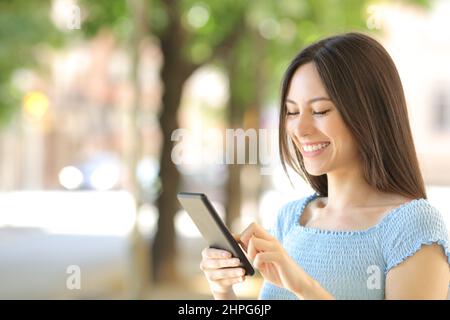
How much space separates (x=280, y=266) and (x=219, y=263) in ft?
0.66

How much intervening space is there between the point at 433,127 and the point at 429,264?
2525 cm

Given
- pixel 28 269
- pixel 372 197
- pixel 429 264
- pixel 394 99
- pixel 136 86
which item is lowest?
pixel 28 269

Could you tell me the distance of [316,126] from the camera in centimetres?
171

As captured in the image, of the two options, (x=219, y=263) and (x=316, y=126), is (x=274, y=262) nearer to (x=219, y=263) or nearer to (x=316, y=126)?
(x=219, y=263)

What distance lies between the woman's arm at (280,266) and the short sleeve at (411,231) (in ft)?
0.74

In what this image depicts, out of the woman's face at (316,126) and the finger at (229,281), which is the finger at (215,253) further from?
the woman's face at (316,126)

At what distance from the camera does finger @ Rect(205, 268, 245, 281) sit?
1562mm

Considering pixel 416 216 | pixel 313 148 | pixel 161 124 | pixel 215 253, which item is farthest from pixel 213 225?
pixel 161 124

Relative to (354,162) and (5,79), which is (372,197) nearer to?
(354,162)

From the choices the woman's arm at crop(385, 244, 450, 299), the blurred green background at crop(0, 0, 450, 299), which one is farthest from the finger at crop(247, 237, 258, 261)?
the blurred green background at crop(0, 0, 450, 299)

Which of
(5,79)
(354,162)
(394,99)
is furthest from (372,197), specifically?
(5,79)

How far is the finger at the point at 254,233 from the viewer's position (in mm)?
1455

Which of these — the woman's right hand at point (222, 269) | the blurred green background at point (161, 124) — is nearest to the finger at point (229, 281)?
the woman's right hand at point (222, 269)

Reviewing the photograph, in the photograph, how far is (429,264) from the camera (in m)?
1.56
